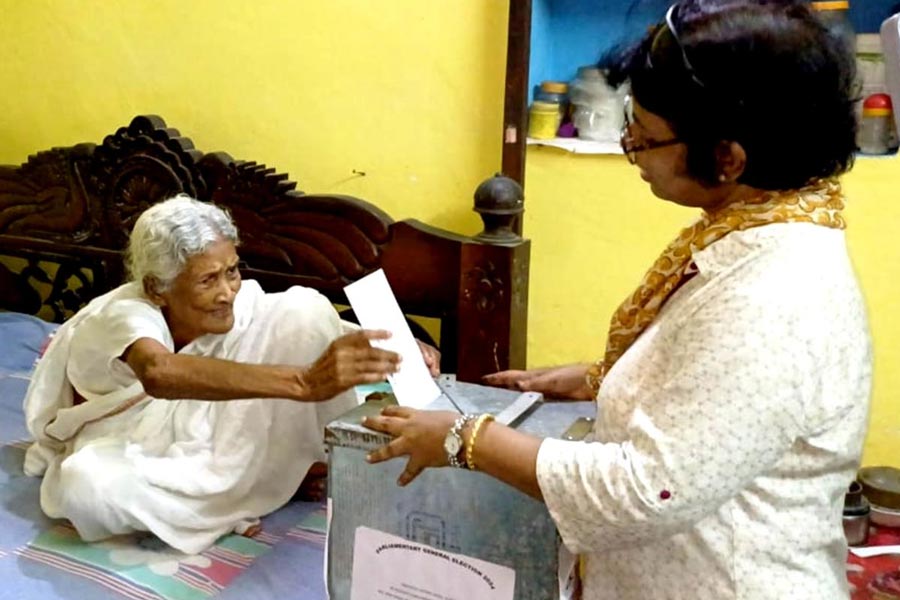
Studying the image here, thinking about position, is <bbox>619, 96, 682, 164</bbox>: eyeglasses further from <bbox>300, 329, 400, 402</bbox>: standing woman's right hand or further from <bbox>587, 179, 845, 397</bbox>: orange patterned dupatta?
<bbox>300, 329, 400, 402</bbox>: standing woman's right hand

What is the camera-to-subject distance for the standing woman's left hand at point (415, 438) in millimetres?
966

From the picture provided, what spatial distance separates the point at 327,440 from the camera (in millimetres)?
1170

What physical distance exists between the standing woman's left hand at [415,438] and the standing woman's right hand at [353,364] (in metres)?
0.18

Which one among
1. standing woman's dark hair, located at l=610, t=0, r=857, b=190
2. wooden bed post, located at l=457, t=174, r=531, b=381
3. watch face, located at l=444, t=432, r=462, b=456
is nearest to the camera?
standing woman's dark hair, located at l=610, t=0, r=857, b=190

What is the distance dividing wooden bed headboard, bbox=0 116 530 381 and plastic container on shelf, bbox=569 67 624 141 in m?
0.23

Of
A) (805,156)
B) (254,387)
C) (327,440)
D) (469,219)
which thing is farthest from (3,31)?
(805,156)

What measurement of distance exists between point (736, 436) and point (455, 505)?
45 centimetres

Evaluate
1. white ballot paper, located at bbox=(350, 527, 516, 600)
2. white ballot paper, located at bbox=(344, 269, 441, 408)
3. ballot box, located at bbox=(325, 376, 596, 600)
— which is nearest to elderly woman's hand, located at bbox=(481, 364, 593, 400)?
ballot box, located at bbox=(325, 376, 596, 600)

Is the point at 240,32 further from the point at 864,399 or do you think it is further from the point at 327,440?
the point at 864,399

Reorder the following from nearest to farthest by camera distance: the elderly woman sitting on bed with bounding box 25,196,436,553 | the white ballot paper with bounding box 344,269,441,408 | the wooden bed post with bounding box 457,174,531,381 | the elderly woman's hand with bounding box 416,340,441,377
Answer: the white ballot paper with bounding box 344,269,441,408 < the elderly woman's hand with bounding box 416,340,441,377 < the elderly woman sitting on bed with bounding box 25,196,436,553 < the wooden bed post with bounding box 457,174,531,381

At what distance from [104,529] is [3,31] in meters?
1.53

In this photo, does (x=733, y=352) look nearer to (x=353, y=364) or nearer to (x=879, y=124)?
(x=353, y=364)

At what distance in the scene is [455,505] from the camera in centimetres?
113

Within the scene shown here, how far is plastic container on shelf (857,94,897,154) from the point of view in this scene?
1701mm
